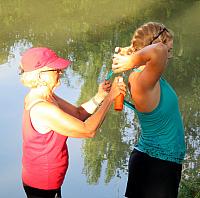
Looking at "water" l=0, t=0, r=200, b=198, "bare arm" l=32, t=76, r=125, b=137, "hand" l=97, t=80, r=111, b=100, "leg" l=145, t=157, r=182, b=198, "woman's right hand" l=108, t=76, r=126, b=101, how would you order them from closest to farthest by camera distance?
1. "bare arm" l=32, t=76, r=125, b=137
2. "woman's right hand" l=108, t=76, r=126, b=101
3. "leg" l=145, t=157, r=182, b=198
4. "hand" l=97, t=80, r=111, b=100
5. "water" l=0, t=0, r=200, b=198

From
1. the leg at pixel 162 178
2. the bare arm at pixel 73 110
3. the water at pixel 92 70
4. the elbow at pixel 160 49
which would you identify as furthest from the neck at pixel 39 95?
the water at pixel 92 70

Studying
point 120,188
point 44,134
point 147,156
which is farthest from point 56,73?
point 120,188

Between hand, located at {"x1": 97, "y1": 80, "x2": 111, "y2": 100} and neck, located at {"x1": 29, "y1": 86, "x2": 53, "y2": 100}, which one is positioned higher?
hand, located at {"x1": 97, "y1": 80, "x2": 111, "y2": 100}

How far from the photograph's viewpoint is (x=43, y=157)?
236 centimetres

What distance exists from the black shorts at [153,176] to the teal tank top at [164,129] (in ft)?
0.12

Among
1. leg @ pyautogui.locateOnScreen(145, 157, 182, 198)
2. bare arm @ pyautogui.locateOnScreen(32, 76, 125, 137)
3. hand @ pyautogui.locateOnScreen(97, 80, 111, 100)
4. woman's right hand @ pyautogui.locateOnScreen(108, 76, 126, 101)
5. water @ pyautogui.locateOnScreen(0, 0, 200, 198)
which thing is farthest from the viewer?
water @ pyautogui.locateOnScreen(0, 0, 200, 198)

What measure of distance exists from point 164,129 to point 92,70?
5.06 meters

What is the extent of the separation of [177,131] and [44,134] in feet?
2.25

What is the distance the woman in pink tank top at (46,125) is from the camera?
2.28 meters

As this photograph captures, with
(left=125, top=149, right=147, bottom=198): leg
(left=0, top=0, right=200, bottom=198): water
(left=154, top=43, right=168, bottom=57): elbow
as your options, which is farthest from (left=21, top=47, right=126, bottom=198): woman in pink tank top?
(left=0, top=0, right=200, bottom=198): water

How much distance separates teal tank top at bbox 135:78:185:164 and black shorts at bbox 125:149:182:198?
0.12 ft

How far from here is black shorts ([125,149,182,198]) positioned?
257cm

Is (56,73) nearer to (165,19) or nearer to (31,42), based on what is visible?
(31,42)

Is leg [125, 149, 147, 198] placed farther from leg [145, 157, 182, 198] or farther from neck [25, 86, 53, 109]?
neck [25, 86, 53, 109]
